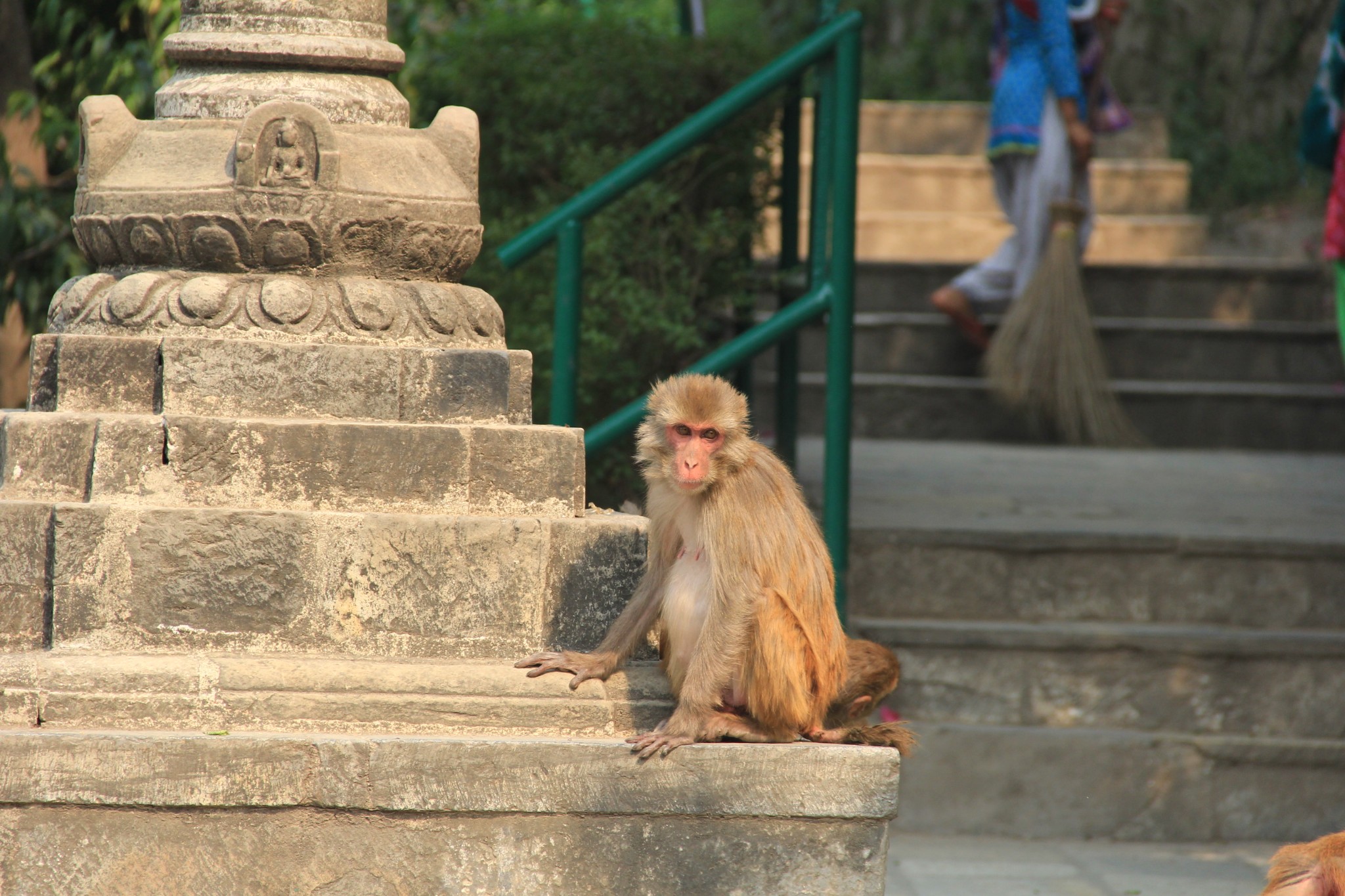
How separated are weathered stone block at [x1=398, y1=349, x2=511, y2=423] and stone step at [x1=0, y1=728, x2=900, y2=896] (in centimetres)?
69

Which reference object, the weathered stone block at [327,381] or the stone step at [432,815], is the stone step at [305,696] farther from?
the weathered stone block at [327,381]

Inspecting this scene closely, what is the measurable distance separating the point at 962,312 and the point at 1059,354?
0.53 metres

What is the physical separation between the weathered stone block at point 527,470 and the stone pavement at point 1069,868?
5.22 feet

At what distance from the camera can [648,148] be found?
14.5 feet

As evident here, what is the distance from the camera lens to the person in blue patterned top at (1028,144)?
25.1 feet

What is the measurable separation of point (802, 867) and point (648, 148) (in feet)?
7.44

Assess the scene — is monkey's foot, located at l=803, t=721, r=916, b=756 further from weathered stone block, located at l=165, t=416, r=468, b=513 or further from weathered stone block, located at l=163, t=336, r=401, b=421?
weathered stone block, located at l=163, t=336, r=401, b=421

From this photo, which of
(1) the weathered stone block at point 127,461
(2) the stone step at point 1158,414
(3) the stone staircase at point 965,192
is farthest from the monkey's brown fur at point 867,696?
(3) the stone staircase at point 965,192

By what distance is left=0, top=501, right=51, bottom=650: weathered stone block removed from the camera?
293 centimetres

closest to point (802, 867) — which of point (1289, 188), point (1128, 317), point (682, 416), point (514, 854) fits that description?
point (514, 854)

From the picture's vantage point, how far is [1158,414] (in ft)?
25.7

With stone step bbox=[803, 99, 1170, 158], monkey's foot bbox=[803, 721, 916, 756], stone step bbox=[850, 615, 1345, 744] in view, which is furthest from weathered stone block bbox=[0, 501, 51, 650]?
stone step bbox=[803, 99, 1170, 158]

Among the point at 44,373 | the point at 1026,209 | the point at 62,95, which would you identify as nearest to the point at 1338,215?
the point at 1026,209

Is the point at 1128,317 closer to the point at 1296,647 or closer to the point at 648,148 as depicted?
the point at 1296,647
